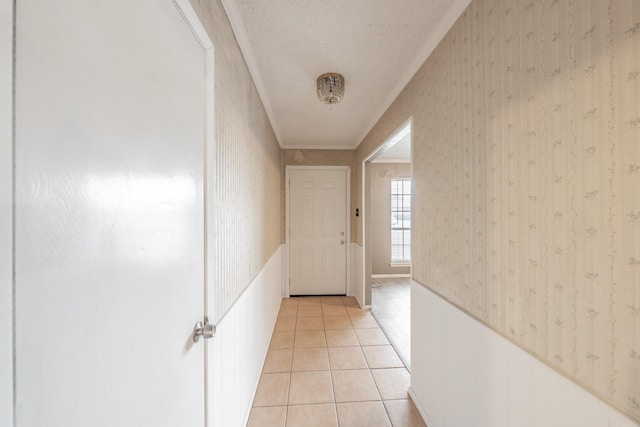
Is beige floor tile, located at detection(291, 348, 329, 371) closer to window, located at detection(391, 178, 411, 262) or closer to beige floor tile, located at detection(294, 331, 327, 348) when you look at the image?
beige floor tile, located at detection(294, 331, 327, 348)

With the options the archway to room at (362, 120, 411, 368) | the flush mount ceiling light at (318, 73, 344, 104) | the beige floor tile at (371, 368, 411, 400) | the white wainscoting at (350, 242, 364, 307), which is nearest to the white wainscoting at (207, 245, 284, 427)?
the beige floor tile at (371, 368, 411, 400)

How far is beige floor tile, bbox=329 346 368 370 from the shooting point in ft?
7.55

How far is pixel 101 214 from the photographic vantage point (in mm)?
536

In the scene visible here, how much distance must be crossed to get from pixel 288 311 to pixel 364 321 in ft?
3.30

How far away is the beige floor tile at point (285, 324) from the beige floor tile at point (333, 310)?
1.47ft

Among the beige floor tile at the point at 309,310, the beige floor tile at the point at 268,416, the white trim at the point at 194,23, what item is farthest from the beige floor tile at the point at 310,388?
the white trim at the point at 194,23

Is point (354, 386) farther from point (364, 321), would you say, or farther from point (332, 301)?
point (332, 301)

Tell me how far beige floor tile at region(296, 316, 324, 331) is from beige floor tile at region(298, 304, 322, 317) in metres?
0.12

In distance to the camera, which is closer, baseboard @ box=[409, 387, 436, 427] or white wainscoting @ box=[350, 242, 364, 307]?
baseboard @ box=[409, 387, 436, 427]

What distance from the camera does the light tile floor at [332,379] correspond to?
1749 mm

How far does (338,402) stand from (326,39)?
241cm

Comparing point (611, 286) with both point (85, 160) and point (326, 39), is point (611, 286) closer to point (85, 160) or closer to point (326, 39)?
point (85, 160)

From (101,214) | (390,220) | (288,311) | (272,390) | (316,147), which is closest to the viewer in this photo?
(101,214)

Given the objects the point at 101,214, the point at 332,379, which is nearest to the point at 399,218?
the point at 332,379
